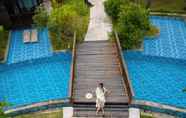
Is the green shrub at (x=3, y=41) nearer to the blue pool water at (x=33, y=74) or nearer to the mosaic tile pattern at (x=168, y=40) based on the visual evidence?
the blue pool water at (x=33, y=74)

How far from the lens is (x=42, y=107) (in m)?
20.4

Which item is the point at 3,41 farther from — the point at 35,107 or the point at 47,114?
the point at 47,114

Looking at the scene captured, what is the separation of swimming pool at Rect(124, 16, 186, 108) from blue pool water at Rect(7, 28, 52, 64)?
6758mm

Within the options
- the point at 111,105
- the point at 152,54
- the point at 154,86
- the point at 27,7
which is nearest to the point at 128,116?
the point at 111,105

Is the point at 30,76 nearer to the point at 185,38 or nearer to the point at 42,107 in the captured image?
the point at 42,107

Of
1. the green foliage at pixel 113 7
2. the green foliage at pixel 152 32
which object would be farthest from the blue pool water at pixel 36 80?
the green foliage at pixel 152 32

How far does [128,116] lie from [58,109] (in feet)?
14.4

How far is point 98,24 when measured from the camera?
2917 centimetres

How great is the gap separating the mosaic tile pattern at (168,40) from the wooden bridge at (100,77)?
324 centimetres

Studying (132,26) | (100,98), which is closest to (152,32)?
(132,26)

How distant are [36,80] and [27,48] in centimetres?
448

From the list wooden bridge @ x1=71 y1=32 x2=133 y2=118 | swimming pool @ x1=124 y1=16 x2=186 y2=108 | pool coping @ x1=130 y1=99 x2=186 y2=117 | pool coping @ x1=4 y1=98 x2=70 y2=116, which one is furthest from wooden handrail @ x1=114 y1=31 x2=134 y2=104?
pool coping @ x1=4 y1=98 x2=70 y2=116

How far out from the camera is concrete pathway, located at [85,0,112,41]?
89.7 feet

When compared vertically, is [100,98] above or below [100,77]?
below
